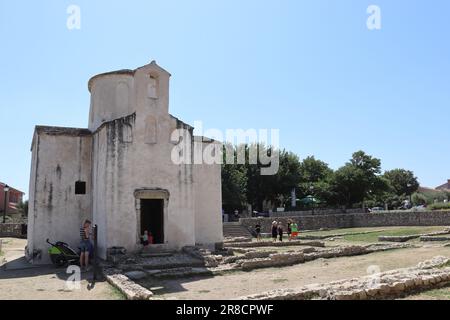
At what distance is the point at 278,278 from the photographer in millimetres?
13516

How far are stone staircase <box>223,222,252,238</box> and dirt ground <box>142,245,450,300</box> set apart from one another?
15592 mm

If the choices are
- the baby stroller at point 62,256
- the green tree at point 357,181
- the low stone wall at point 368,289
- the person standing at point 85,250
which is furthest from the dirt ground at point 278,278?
the green tree at point 357,181

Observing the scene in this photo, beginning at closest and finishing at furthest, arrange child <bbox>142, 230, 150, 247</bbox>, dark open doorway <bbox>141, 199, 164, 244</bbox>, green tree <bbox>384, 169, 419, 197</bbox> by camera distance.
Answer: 1. child <bbox>142, 230, 150, 247</bbox>
2. dark open doorway <bbox>141, 199, 164, 244</bbox>
3. green tree <bbox>384, 169, 419, 197</bbox>

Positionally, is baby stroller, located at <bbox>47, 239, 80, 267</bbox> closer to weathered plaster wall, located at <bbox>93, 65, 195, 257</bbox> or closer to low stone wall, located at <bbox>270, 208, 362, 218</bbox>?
weathered plaster wall, located at <bbox>93, 65, 195, 257</bbox>

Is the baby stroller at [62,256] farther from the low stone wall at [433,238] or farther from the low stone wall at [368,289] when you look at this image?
the low stone wall at [433,238]

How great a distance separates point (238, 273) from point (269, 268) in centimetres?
165

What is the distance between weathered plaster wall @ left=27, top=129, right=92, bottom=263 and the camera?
1941 cm

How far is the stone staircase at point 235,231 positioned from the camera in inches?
1303

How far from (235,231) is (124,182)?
57.2ft

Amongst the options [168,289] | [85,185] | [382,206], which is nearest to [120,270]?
[168,289]

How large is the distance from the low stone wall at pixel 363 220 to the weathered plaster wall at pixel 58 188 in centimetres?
→ 1846

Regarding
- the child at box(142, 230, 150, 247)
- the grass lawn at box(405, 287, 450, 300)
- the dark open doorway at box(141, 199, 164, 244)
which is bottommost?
the grass lawn at box(405, 287, 450, 300)

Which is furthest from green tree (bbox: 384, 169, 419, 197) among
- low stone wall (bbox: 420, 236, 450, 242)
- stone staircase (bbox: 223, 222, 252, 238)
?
low stone wall (bbox: 420, 236, 450, 242)
